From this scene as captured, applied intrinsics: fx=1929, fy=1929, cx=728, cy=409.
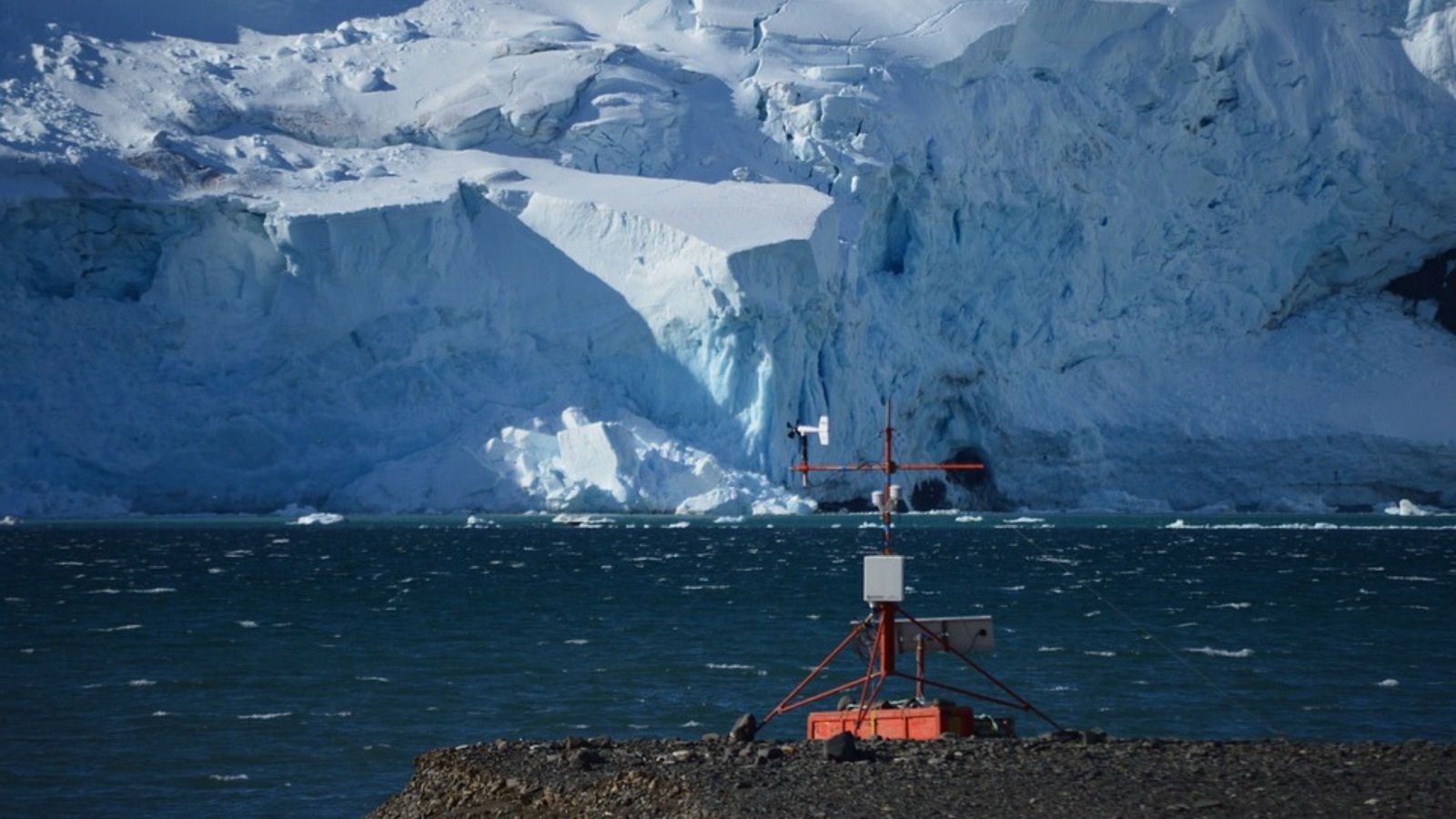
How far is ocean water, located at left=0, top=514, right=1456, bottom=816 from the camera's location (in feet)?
41.3

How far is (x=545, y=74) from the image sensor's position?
44.8m

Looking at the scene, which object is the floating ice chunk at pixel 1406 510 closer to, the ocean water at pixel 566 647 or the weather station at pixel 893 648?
the ocean water at pixel 566 647

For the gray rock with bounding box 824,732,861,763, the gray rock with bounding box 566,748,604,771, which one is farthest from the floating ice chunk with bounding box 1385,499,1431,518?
the gray rock with bounding box 566,748,604,771

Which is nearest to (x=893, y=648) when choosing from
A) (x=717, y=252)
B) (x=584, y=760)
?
(x=584, y=760)

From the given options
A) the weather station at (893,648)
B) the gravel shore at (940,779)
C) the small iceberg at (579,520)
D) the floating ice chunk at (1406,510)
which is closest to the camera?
the gravel shore at (940,779)

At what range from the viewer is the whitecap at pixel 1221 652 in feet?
57.5

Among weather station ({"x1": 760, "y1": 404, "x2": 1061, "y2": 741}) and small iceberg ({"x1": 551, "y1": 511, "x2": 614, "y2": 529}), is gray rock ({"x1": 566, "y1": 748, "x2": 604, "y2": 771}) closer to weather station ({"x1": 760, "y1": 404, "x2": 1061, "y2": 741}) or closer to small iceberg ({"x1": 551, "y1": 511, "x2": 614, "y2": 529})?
weather station ({"x1": 760, "y1": 404, "x2": 1061, "y2": 741})

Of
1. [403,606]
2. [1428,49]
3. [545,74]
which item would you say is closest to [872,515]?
[545,74]

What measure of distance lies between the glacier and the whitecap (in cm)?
2068

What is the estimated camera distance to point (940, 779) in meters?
8.54

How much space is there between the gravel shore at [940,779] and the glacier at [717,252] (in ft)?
92.3

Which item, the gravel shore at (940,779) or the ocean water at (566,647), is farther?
the ocean water at (566,647)

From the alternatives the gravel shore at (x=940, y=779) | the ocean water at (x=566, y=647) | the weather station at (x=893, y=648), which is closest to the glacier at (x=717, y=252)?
the ocean water at (x=566, y=647)

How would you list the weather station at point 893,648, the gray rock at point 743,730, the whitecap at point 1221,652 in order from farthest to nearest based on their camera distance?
the whitecap at point 1221,652 < the gray rock at point 743,730 < the weather station at point 893,648
